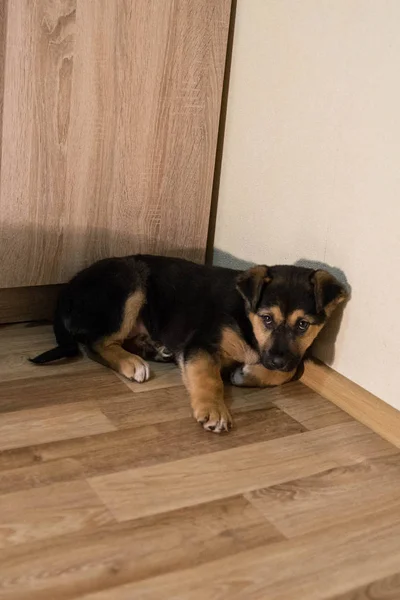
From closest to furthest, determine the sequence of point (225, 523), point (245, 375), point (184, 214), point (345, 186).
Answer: point (225, 523)
point (345, 186)
point (245, 375)
point (184, 214)

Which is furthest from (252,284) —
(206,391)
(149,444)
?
(149,444)

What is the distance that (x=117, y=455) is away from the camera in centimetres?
193

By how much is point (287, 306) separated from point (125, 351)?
2.05ft

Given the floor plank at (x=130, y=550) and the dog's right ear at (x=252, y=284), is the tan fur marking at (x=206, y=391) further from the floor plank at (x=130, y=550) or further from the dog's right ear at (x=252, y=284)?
the floor plank at (x=130, y=550)

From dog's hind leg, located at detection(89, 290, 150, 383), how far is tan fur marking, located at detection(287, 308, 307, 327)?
52cm

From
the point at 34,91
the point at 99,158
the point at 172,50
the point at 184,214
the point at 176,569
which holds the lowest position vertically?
the point at 176,569

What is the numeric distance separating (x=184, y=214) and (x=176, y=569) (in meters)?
1.65

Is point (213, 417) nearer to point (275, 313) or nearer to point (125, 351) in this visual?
point (275, 313)

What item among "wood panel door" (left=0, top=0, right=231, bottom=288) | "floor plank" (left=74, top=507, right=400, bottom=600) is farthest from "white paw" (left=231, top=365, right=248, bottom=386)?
"floor plank" (left=74, top=507, right=400, bottom=600)

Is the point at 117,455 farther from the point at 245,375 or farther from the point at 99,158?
the point at 99,158

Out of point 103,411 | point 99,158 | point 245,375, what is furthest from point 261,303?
point 99,158

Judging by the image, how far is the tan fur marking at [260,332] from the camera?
2.34m

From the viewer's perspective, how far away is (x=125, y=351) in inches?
101

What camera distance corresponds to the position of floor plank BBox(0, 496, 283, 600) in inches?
56.2
